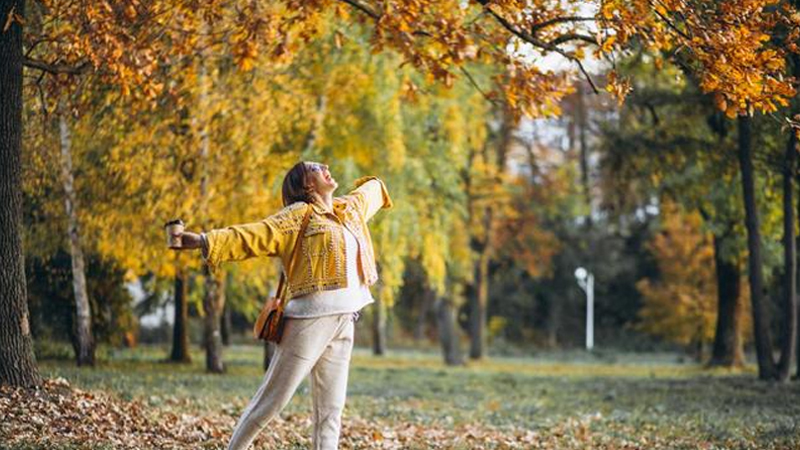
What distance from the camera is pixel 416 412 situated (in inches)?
603

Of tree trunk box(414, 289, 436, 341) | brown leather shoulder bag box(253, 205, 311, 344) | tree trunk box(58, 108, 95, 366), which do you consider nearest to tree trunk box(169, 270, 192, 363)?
tree trunk box(58, 108, 95, 366)

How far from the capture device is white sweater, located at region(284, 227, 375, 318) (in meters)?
7.09

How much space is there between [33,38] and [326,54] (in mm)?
8994

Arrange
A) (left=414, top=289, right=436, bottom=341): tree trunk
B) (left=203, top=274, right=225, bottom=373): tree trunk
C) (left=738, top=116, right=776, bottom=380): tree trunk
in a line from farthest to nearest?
(left=414, top=289, right=436, bottom=341): tree trunk < (left=203, top=274, right=225, bottom=373): tree trunk < (left=738, top=116, right=776, bottom=380): tree trunk

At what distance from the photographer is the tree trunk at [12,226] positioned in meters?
10.7

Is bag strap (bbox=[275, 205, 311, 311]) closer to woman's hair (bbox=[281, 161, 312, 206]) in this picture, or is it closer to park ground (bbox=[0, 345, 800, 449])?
woman's hair (bbox=[281, 161, 312, 206])

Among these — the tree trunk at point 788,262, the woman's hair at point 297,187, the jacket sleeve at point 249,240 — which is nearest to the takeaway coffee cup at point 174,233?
the jacket sleeve at point 249,240

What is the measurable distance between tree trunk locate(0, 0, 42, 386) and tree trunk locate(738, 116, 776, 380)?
1307cm

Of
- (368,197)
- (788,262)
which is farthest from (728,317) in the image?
(368,197)

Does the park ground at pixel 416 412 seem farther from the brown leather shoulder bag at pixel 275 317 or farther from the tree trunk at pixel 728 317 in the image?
the tree trunk at pixel 728 317

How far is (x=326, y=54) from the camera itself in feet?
69.9

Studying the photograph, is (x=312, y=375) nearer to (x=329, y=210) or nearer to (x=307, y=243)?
(x=307, y=243)

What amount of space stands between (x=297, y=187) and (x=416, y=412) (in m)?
8.56

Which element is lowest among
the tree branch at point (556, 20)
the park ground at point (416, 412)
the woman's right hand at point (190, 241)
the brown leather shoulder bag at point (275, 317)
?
the park ground at point (416, 412)
